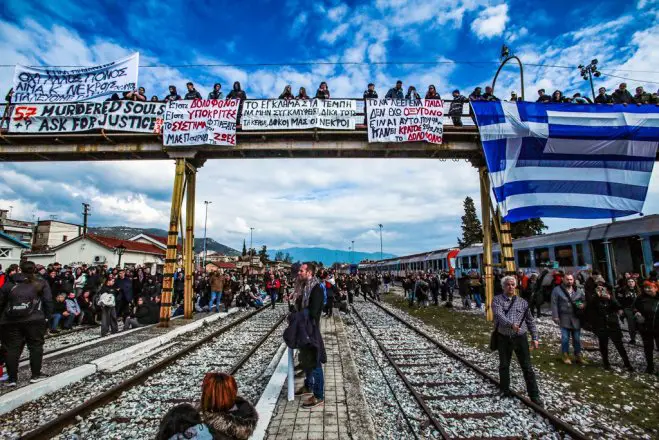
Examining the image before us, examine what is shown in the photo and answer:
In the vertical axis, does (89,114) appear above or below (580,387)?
above

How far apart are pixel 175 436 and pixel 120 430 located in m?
3.34

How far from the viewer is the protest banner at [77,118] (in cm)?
1138

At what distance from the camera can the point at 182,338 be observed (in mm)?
10133

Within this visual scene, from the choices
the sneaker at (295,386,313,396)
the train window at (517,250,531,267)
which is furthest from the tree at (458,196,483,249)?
the sneaker at (295,386,313,396)

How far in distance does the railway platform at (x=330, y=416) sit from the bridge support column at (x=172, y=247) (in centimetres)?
735

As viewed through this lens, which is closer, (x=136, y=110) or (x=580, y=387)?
(x=580, y=387)

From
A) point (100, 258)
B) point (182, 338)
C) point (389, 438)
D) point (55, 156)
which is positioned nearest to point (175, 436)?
point (389, 438)

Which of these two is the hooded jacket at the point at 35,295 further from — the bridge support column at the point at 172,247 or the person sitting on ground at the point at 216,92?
the person sitting on ground at the point at 216,92

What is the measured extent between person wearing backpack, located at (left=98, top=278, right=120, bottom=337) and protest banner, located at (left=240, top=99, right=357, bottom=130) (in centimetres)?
623

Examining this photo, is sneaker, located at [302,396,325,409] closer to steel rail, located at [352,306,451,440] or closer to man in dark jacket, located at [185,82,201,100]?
steel rail, located at [352,306,451,440]

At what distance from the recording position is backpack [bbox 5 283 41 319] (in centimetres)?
546

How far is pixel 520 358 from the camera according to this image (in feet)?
17.0

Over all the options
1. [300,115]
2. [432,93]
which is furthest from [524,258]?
[300,115]

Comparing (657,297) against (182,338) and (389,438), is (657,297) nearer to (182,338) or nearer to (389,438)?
(389,438)
